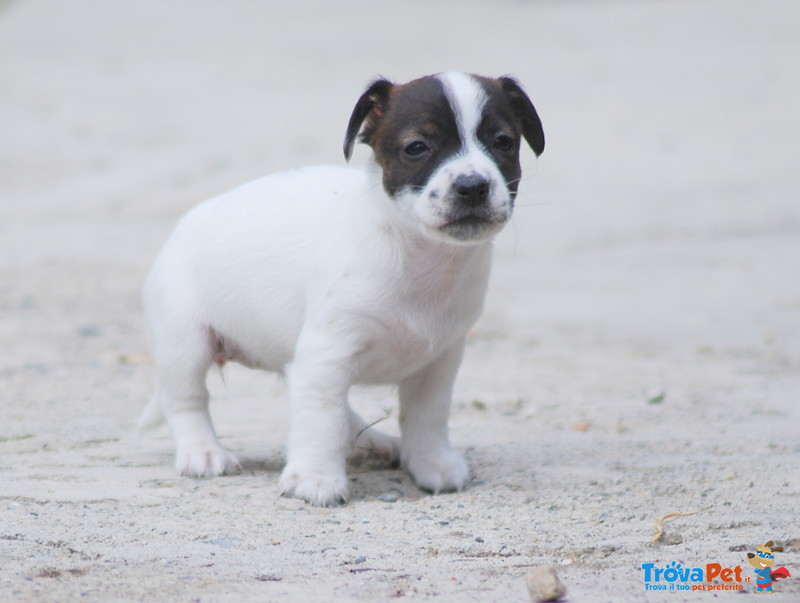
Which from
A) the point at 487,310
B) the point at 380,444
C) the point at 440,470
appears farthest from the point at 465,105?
the point at 487,310

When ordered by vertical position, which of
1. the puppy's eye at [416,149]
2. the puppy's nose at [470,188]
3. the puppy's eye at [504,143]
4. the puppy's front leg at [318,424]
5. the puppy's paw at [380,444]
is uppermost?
the puppy's eye at [504,143]

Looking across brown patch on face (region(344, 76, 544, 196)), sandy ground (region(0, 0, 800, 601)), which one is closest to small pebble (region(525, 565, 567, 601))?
sandy ground (region(0, 0, 800, 601))

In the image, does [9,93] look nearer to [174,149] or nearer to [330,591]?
[174,149]

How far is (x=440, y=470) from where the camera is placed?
4.88 m

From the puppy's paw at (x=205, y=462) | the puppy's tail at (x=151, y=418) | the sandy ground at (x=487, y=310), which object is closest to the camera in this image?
the sandy ground at (x=487, y=310)

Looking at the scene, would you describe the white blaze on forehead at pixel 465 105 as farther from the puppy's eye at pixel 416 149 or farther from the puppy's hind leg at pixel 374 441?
the puppy's hind leg at pixel 374 441

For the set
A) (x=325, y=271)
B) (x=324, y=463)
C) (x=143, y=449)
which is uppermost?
(x=325, y=271)

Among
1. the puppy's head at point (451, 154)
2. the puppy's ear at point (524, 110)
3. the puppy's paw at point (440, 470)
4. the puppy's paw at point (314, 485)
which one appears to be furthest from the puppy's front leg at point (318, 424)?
the puppy's ear at point (524, 110)

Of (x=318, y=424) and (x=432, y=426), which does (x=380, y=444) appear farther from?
(x=318, y=424)

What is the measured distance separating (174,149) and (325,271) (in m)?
10.3

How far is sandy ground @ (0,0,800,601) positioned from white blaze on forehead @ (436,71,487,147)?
1.47m

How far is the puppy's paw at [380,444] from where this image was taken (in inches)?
212

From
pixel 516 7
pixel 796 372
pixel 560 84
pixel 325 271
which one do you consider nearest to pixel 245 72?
pixel 560 84

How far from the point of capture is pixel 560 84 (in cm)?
1598
